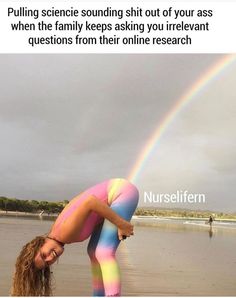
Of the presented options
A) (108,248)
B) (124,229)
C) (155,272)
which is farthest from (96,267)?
(155,272)

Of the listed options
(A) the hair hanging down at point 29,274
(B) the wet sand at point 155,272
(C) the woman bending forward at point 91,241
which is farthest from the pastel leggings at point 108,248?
(B) the wet sand at point 155,272

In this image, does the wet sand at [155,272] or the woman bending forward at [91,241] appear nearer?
the woman bending forward at [91,241]

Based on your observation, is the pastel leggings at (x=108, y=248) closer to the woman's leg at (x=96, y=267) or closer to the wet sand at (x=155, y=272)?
the woman's leg at (x=96, y=267)

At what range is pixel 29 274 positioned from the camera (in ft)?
9.91

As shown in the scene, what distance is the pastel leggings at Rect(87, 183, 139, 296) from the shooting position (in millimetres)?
2982

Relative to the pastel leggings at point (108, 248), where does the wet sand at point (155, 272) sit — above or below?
below

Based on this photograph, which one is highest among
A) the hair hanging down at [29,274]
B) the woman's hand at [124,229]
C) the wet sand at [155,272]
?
the woman's hand at [124,229]

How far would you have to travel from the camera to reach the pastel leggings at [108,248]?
2982 millimetres

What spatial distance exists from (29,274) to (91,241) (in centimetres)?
44

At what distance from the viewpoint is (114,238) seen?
3.02 metres

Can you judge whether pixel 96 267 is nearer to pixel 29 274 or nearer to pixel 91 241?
pixel 91 241
